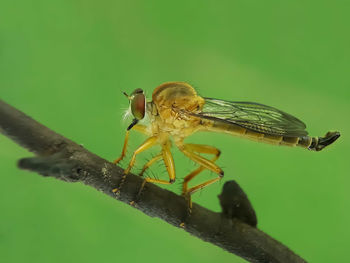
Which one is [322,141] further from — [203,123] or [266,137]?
[203,123]

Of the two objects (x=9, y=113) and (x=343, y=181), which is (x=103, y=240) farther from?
(x=343, y=181)

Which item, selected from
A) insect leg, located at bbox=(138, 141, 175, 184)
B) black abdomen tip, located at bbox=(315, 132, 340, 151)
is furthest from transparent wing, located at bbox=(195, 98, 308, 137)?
insect leg, located at bbox=(138, 141, 175, 184)

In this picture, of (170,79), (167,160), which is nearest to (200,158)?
(167,160)

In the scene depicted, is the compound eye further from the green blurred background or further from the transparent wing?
the transparent wing

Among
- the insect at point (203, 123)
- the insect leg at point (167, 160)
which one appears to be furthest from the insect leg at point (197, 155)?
the insect leg at point (167, 160)

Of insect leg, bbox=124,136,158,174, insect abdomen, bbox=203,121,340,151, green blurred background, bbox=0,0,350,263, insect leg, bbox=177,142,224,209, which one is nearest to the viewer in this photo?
insect leg, bbox=124,136,158,174

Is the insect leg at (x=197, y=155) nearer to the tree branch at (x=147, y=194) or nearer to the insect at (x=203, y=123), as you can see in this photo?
the insect at (x=203, y=123)

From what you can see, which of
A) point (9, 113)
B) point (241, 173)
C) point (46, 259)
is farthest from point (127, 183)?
point (241, 173)
